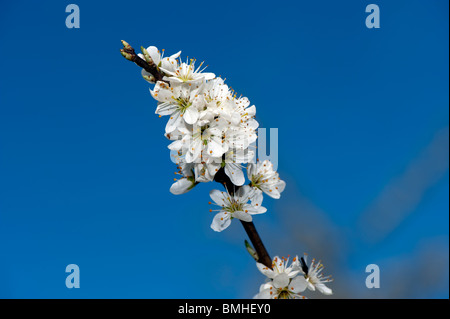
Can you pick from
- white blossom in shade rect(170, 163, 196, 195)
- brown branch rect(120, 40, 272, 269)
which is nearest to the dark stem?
brown branch rect(120, 40, 272, 269)

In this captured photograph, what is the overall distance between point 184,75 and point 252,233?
2.52 ft

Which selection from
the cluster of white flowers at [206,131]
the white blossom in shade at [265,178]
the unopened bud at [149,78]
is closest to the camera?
the cluster of white flowers at [206,131]

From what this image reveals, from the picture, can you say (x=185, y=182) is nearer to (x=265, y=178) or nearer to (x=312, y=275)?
(x=265, y=178)

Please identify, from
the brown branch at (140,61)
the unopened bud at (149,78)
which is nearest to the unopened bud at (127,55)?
the brown branch at (140,61)

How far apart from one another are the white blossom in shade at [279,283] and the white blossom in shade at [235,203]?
247mm

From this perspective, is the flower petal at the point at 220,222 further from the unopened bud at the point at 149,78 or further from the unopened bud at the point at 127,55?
the unopened bud at the point at 127,55

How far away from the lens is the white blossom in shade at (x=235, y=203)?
1942 mm

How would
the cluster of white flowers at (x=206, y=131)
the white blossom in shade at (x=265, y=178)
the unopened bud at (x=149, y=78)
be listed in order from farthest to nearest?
the white blossom in shade at (x=265, y=178) < the unopened bud at (x=149, y=78) < the cluster of white flowers at (x=206, y=131)

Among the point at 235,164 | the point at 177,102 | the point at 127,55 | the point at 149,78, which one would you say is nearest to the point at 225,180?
the point at 235,164

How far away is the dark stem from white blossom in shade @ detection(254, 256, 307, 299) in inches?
1.5

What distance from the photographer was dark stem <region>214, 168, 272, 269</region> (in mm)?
1889

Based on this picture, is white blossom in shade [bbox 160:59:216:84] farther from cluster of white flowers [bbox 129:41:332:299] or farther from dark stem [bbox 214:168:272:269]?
dark stem [bbox 214:168:272:269]
